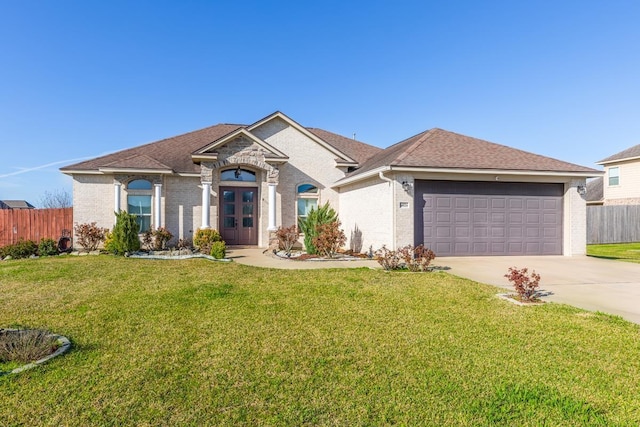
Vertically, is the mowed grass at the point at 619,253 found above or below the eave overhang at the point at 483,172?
below

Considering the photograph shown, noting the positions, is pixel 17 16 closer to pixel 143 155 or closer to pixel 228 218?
pixel 143 155

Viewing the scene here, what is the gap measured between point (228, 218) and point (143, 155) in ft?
15.2

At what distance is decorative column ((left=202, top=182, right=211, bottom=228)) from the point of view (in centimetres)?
1438

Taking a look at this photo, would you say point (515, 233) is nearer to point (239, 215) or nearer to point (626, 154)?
point (239, 215)

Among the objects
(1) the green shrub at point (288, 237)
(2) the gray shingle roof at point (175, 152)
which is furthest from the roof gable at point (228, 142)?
(1) the green shrub at point (288, 237)

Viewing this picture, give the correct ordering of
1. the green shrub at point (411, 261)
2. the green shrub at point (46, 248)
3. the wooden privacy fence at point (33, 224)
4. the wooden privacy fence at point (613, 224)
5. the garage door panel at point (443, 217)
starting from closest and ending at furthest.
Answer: the green shrub at point (411, 261) < the garage door panel at point (443, 217) < the green shrub at point (46, 248) < the wooden privacy fence at point (33, 224) < the wooden privacy fence at point (613, 224)

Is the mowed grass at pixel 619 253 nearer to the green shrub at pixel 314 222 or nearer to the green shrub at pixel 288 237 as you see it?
the green shrub at pixel 314 222

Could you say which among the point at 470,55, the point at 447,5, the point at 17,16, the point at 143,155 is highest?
the point at 447,5

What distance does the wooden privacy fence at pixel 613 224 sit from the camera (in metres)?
20.4

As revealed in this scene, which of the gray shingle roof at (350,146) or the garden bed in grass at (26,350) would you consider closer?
the garden bed in grass at (26,350)

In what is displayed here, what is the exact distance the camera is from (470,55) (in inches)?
590

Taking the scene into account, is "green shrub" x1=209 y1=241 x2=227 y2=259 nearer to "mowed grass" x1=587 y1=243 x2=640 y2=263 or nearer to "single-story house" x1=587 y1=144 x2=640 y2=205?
"mowed grass" x1=587 y1=243 x2=640 y2=263

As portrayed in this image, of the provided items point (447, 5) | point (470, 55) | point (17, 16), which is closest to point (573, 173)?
point (470, 55)

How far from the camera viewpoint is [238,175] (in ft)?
51.5
